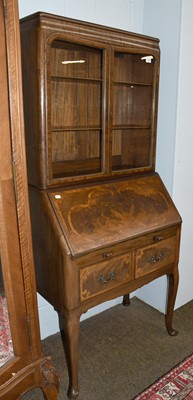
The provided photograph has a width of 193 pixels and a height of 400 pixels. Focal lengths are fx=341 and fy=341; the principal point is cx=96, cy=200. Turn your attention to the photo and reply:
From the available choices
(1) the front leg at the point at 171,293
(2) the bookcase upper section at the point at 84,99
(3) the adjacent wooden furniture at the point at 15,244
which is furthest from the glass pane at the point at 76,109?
(1) the front leg at the point at 171,293

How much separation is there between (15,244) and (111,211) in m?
0.71

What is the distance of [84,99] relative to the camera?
2047 millimetres

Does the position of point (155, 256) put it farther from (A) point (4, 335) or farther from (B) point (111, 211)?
(A) point (4, 335)

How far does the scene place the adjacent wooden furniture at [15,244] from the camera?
1049mm

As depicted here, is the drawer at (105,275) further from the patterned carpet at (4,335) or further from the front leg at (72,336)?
the patterned carpet at (4,335)

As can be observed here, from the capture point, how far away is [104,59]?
5.77ft

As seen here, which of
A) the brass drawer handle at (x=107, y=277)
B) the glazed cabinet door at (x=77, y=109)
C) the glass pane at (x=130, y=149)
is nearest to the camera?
the brass drawer handle at (x=107, y=277)

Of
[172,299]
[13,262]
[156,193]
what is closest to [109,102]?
[156,193]

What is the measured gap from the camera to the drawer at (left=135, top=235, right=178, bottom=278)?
188cm

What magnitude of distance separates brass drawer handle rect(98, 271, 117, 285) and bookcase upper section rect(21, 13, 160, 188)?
1.66 ft

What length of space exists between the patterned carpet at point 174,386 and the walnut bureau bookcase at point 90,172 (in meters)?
0.33

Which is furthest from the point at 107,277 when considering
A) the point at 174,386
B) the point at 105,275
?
the point at 174,386

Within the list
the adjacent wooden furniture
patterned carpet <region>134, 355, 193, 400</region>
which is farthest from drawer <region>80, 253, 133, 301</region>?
patterned carpet <region>134, 355, 193, 400</region>

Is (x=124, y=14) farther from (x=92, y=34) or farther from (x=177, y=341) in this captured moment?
(x=177, y=341)
